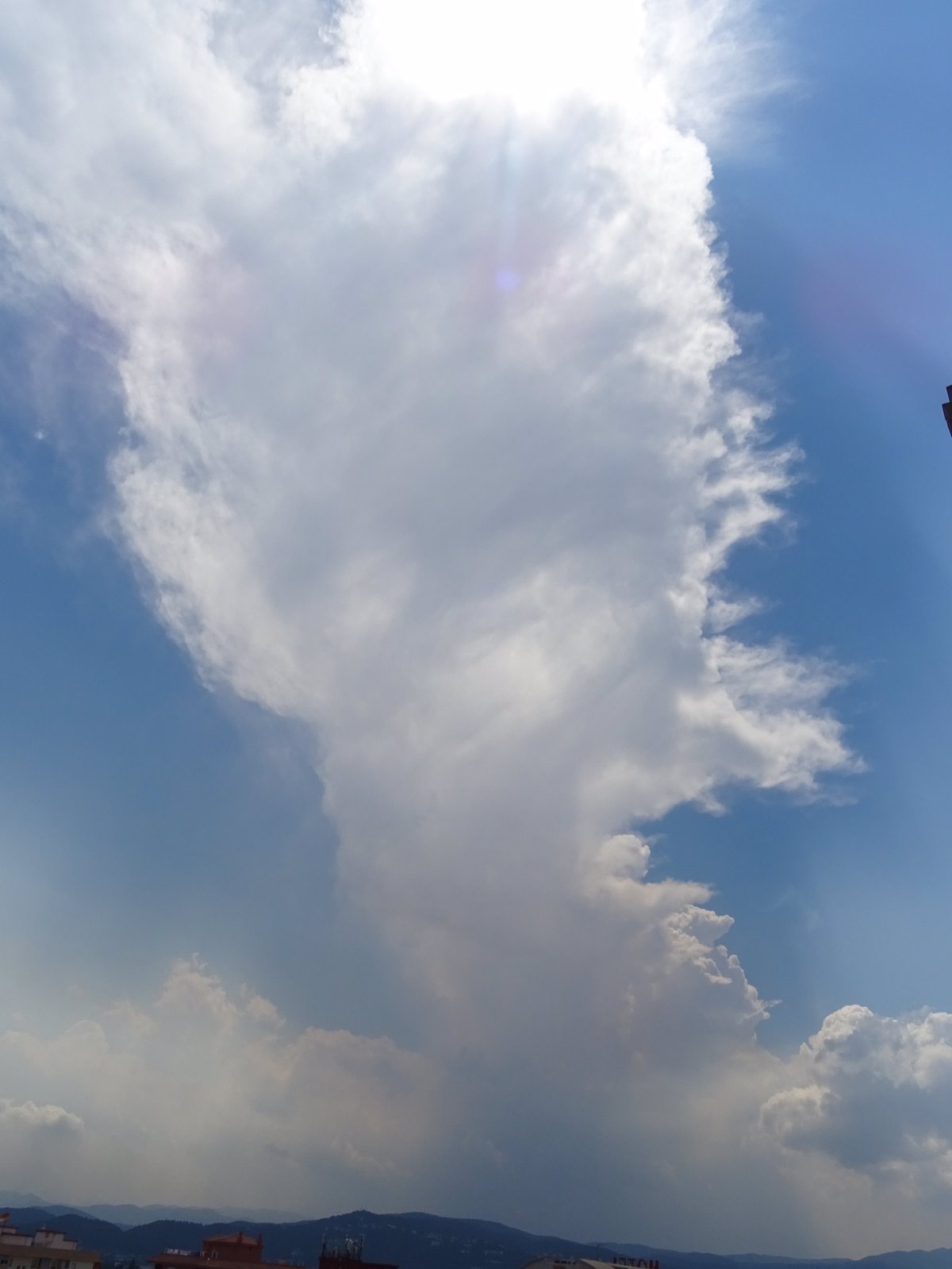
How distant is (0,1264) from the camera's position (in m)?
127

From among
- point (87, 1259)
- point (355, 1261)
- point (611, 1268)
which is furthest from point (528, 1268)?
point (87, 1259)

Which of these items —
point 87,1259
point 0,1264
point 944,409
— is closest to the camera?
point 944,409

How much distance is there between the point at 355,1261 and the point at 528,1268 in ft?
90.3

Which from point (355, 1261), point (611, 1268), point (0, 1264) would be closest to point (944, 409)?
point (611, 1268)

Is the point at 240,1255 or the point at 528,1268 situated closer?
the point at 528,1268

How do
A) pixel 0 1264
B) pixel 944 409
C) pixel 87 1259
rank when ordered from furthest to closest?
pixel 87 1259 → pixel 0 1264 → pixel 944 409

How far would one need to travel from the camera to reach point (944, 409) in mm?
67125

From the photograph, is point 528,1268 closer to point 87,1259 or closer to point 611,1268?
point 611,1268

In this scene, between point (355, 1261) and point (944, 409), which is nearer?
point (944, 409)

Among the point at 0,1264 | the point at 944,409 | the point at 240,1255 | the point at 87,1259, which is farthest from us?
the point at 240,1255

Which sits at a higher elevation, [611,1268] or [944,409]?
[944,409]

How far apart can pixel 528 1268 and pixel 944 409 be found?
122 metres

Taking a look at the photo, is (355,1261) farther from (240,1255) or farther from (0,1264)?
(0,1264)

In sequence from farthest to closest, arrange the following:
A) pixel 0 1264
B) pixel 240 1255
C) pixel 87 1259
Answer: pixel 240 1255
pixel 87 1259
pixel 0 1264
